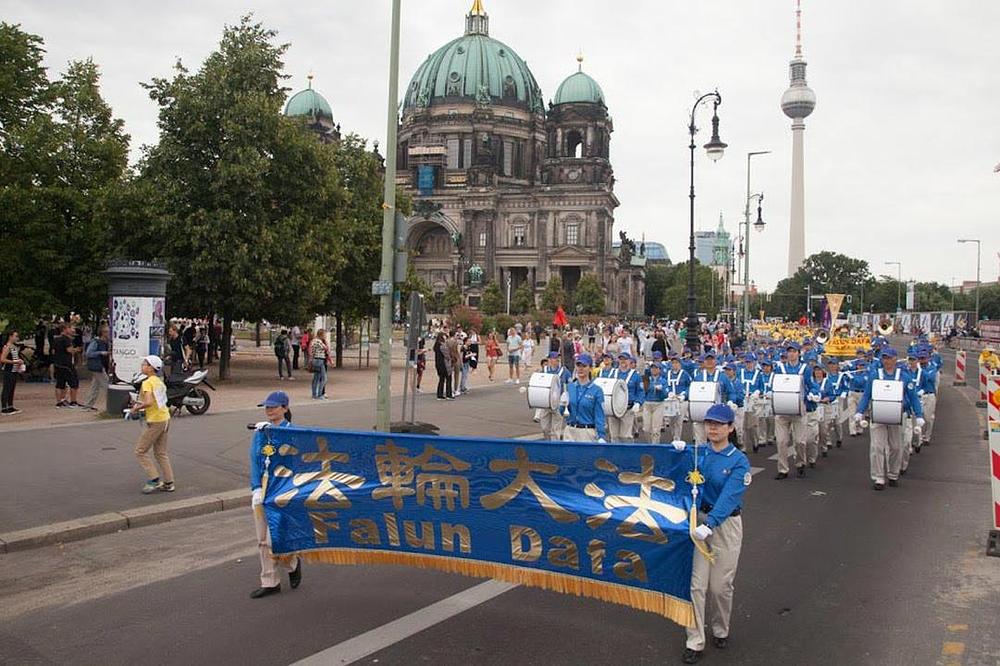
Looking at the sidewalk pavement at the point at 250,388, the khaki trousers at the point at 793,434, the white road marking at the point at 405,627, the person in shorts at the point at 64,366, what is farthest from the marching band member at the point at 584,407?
the person in shorts at the point at 64,366

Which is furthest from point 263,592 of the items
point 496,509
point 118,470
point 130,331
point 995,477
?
point 130,331

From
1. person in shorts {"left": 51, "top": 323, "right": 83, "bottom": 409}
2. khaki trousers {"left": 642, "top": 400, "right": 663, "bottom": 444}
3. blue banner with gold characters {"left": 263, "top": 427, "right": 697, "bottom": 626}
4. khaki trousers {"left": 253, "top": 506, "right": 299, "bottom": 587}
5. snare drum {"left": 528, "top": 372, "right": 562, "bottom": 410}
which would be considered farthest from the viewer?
person in shorts {"left": 51, "top": 323, "right": 83, "bottom": 409}

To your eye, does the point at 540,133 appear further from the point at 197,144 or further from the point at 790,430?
the point at 790,430

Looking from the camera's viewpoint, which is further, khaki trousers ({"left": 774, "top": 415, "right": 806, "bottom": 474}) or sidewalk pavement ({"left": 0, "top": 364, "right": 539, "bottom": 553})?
khaki trousers ({"left": 774, "top": 415, "right": 806, "bottom": 474})

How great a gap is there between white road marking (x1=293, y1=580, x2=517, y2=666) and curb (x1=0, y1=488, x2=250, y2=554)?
427 cm

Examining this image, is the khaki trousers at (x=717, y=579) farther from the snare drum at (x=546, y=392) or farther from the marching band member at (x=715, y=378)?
the marching band member at (x=715, y=378)

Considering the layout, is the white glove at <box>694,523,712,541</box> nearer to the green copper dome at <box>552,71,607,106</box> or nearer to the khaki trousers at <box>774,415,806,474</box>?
the khaki trousers at <box>774,415,806,474</box>

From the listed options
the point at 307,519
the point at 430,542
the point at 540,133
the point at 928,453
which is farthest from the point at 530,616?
the point at 540,133

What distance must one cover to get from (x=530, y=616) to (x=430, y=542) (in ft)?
3.06

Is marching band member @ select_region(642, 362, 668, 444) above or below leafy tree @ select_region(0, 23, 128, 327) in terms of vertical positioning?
below

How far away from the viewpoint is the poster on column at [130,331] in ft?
54.9

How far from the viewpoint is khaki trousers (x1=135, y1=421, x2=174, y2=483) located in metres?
9.65

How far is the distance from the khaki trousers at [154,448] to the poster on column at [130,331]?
24.6 ft

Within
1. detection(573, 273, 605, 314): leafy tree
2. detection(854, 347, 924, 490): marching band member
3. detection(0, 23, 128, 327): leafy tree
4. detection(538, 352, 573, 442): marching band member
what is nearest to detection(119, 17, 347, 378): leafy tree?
detection(0, 23, 128, 327): leafy tree
